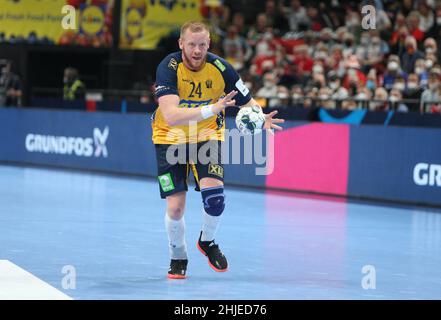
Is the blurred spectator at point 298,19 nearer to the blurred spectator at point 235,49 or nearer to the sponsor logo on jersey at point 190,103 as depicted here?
the blurred spectator at point 235,49

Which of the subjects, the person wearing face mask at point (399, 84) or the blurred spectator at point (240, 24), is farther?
the blurred spectator at point (240, 24)

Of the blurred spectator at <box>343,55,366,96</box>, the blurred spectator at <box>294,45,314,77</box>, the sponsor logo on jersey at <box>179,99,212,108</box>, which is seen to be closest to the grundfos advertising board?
the blurred spectator at <box>343,55,366,96</box>

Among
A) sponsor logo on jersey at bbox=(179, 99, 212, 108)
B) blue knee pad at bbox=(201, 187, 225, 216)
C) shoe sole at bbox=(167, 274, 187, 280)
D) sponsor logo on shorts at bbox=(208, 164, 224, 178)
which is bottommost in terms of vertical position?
shoe sole at bbox=(167, 274, 187, 280)

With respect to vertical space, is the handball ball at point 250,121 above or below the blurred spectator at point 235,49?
below

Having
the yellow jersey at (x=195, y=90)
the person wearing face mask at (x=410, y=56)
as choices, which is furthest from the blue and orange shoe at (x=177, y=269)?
the person wearing face mask at (x=410, y=56)

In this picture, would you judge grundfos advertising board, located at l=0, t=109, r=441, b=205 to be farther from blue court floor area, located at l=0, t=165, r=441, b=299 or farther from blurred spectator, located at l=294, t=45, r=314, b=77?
blurred spectator, located at l=294, t=45, r=314, b=77

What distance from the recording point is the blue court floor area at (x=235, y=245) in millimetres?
8758

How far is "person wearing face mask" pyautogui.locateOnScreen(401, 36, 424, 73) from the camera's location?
21.0 meters

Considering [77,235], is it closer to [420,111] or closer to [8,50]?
[420,111]

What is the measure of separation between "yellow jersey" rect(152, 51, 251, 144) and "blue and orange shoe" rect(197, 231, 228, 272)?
98cm

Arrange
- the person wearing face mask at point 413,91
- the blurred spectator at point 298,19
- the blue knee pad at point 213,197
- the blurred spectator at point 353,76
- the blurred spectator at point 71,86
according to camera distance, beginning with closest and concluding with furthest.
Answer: the blue knee pad at point 213,197, the person wearing face mask at point 413,91, the blurred spectator at point 353,76, the blurred spectator at point 71,86, the blurred spectator at point 298,19

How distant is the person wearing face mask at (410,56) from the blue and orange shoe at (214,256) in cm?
1232

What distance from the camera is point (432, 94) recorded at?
1859 centimetres

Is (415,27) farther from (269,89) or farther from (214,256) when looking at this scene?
(214,256)
